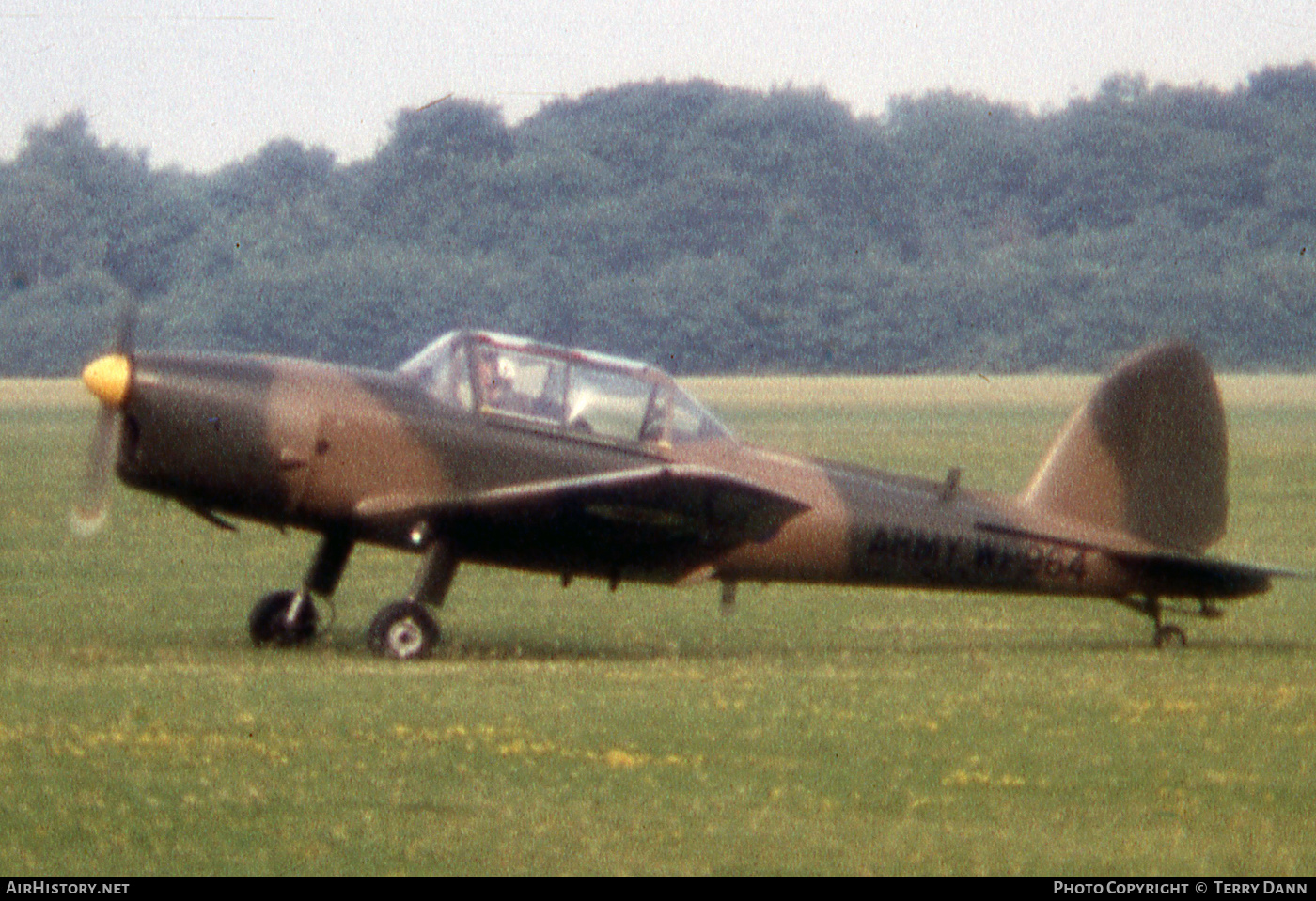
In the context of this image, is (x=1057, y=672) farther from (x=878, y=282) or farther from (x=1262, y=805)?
(x=878, y=282)

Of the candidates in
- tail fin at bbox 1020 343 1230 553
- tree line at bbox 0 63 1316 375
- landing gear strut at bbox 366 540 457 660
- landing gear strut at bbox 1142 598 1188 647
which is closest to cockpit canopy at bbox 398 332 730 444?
landing gear strut at bbox 366 540 457 660

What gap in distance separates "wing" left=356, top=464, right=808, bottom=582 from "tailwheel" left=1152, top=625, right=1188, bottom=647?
2.72 meters

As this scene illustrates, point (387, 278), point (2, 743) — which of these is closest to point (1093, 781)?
point (2, 743)

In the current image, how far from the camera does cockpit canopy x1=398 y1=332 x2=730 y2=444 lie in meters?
12.8

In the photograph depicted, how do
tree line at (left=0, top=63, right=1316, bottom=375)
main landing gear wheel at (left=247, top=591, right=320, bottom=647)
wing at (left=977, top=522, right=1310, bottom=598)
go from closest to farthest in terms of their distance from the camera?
main landing gear wheel at (left=247, top=591, right=320, bottom=647) < wing at (left=977, top=522, right=1310, bottom=598) < tree line at (left=0, top=63, right=1316, bottom=375)

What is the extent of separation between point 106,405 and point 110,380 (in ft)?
0.69

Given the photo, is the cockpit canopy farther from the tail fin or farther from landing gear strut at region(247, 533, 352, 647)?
the tail fin

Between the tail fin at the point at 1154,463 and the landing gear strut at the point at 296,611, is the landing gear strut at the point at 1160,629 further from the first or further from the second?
the landing gear strut at the point at 296,611

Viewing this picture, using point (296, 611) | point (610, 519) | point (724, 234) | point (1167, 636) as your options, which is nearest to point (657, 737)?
point (610, 519)

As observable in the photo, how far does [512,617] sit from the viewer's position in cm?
1593

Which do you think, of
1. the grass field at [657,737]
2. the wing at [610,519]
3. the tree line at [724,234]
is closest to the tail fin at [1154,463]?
the grass field at [657,737]

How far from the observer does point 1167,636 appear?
1379 centimetres

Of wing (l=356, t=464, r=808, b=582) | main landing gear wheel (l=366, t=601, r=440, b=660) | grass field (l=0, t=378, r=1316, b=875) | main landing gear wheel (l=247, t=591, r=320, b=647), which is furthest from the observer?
main landing gear wheel (l=247, t=591, r=320, b=647)
